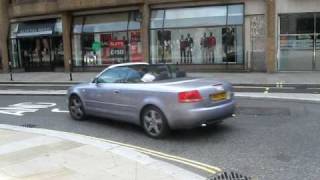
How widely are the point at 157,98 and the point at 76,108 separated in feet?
10.6

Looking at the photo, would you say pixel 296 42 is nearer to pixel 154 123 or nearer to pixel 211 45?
pixel 211 45

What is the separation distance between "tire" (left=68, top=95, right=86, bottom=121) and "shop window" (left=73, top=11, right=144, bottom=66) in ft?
50.0

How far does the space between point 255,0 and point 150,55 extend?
6490mm

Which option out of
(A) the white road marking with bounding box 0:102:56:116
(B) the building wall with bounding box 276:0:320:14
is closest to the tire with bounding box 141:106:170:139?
(A) the white road marking with bounding box 0:102:56:116

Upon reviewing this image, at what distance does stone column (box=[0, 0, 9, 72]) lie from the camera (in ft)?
106

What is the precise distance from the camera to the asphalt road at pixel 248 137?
Result: 694cm

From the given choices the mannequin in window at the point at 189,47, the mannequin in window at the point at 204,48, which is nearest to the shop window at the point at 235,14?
the mannequin in window at the point at 204,48

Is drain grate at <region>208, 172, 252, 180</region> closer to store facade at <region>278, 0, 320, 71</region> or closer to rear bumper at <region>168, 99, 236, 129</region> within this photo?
rear bumper at <region>168, 99, 236, 129</region>

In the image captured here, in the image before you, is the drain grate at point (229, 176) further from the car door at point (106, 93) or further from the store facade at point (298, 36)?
the store facade at point (298, 36)

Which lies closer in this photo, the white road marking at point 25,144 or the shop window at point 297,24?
the white road marking at point 25,144

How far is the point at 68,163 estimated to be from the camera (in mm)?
6945

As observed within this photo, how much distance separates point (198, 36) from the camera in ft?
82.5

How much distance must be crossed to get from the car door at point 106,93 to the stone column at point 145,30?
15255 millimetres

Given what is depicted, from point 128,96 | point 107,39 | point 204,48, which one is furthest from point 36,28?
point 128,96
